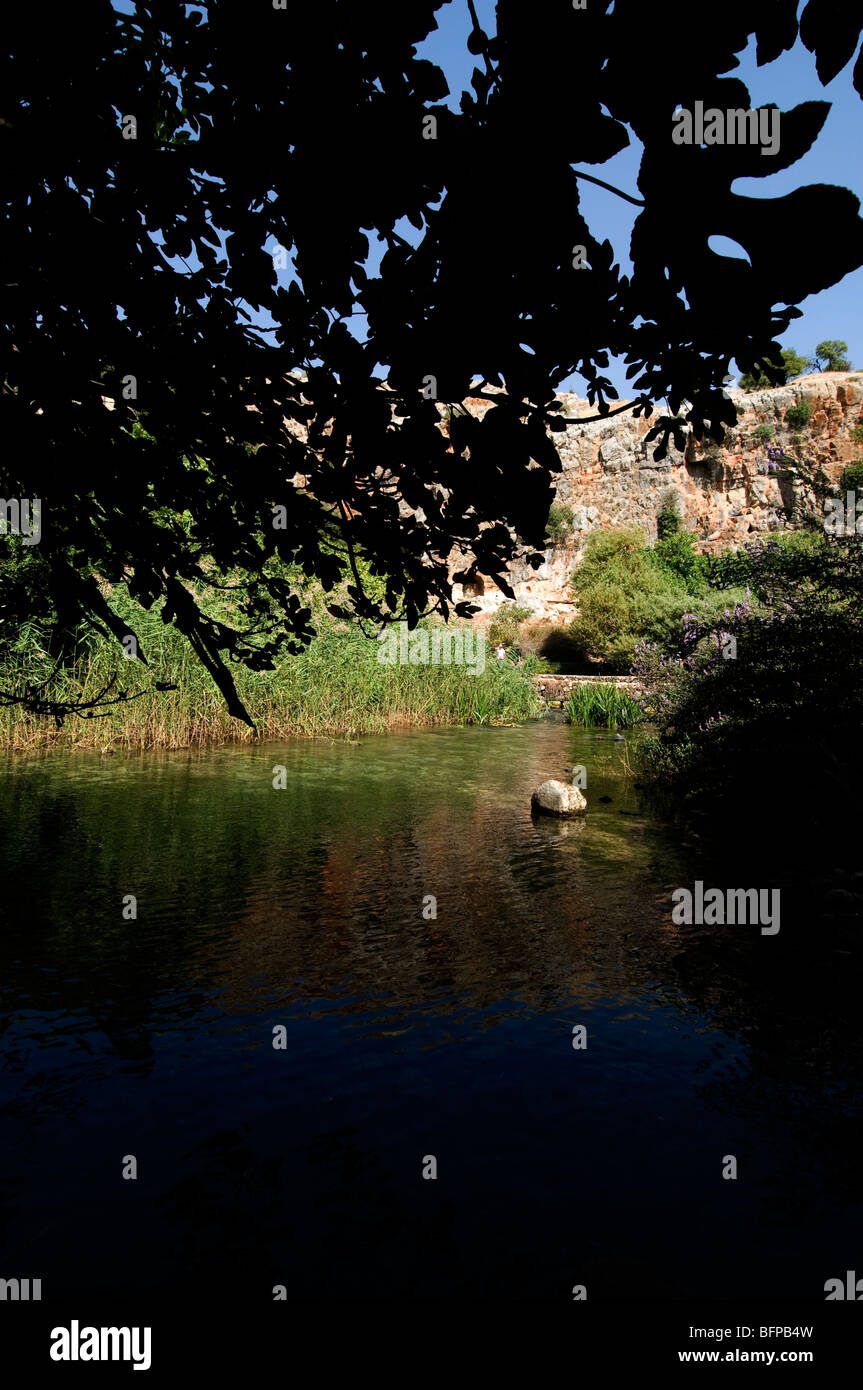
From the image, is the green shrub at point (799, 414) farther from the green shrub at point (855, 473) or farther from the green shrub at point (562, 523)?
the green shrub at point (562, 523)

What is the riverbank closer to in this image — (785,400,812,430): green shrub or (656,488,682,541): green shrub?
(656,488,682,541): green shrub

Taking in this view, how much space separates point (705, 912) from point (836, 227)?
26.4ft

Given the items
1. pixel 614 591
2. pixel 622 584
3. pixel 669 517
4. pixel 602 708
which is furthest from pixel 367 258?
pixel 669 517

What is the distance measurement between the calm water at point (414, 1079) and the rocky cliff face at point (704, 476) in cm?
5488

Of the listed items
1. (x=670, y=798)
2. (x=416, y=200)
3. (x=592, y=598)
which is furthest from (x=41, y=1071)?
(x=592, y=598)

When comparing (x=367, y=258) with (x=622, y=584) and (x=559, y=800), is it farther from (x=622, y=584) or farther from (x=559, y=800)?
(x=622, y=584)

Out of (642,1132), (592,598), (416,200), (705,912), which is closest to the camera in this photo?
(416,200)

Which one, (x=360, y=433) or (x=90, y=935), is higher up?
(x=360, y=433)

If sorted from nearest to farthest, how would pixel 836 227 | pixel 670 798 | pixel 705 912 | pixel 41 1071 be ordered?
pixel 836 227 → pixel 41 1071 → pixel 705 912 → pixel 670 798

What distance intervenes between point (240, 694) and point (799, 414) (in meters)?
58.0

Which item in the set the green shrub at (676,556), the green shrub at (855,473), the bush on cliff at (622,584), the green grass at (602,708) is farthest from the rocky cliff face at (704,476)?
the green grass at (602,708)

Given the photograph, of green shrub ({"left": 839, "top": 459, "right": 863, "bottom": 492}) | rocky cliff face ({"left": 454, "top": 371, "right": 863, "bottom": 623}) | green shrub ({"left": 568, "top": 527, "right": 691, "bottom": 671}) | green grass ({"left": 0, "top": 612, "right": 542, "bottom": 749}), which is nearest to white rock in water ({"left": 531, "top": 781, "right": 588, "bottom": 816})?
green grass ({"left": 0, "top": 612, "right": 542, "bottom": 749})

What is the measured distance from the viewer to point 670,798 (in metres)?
15.7
